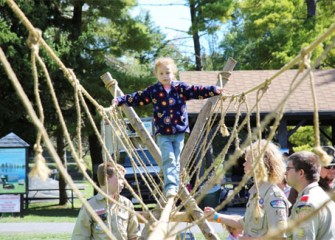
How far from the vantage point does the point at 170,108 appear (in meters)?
5.99

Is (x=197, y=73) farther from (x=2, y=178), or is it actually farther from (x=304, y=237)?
(x=304, y=237)

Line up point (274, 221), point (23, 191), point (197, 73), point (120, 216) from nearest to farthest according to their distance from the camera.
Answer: point (274, 221) → point (120, 216) → point (23, 191) → point (197, 73)

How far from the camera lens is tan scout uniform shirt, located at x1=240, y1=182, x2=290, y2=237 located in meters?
4.38

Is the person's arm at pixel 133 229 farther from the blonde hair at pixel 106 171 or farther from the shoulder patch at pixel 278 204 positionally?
the shoulder patch at pixel 278 204

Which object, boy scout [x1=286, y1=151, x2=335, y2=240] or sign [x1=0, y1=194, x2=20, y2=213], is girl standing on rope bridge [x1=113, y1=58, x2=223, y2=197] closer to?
boy scout [x1=286, y1=151, x2=335, y2=240]

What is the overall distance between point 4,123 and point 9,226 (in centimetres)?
752

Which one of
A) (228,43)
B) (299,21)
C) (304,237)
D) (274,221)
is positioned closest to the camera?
(304,237)

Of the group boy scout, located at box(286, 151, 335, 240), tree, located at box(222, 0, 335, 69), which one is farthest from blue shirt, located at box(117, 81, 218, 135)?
tree, located at box(222, 0, 335, 69)

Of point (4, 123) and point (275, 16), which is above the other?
point (275, 16)

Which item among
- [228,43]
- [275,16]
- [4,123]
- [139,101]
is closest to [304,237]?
[139,101]

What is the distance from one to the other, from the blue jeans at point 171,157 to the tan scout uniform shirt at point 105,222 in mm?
461

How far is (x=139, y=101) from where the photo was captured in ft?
20.3

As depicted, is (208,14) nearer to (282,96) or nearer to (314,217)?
(282,96)

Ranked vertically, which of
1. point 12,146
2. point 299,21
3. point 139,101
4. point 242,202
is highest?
point 299,21
